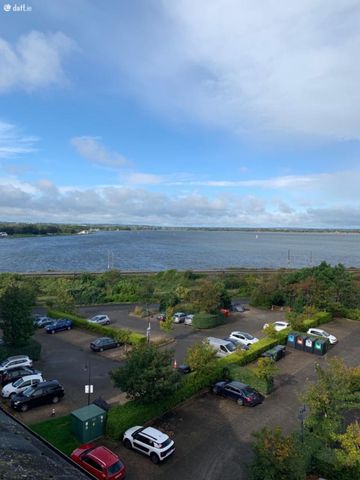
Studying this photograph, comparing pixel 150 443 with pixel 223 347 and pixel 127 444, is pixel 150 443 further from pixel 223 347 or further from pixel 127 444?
pixel 223 347

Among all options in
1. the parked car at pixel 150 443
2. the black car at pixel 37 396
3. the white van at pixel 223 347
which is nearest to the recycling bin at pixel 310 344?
the white van at pixel 223 347

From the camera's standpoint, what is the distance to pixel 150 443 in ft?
49.3

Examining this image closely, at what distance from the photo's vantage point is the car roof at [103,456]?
1329cm

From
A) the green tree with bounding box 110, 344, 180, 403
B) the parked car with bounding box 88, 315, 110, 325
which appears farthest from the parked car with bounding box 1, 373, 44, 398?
the parked car with bounding box 88, 315, 110, 325

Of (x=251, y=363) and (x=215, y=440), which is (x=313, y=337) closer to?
(x=251, y=363)

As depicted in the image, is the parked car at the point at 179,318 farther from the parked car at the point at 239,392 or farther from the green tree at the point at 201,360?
the parked car at the point at 239,392

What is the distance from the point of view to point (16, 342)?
2602cm

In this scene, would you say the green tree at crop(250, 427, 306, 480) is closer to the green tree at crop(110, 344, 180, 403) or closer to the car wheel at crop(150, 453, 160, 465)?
the car wheel at crop(150, 453, 160, 465)

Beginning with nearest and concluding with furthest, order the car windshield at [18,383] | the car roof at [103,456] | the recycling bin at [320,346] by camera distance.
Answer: the car roof at [103,456] < the car windshield at [18,383] < the recycling bin at [320,346]

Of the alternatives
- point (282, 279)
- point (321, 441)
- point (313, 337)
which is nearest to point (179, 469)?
point (321, 441)

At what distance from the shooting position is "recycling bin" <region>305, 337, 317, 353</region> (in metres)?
29.3

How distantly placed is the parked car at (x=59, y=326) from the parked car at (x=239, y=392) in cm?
1901

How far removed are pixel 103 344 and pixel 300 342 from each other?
16.7 m

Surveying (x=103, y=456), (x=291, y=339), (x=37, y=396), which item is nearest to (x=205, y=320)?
(x=291, y=339)
